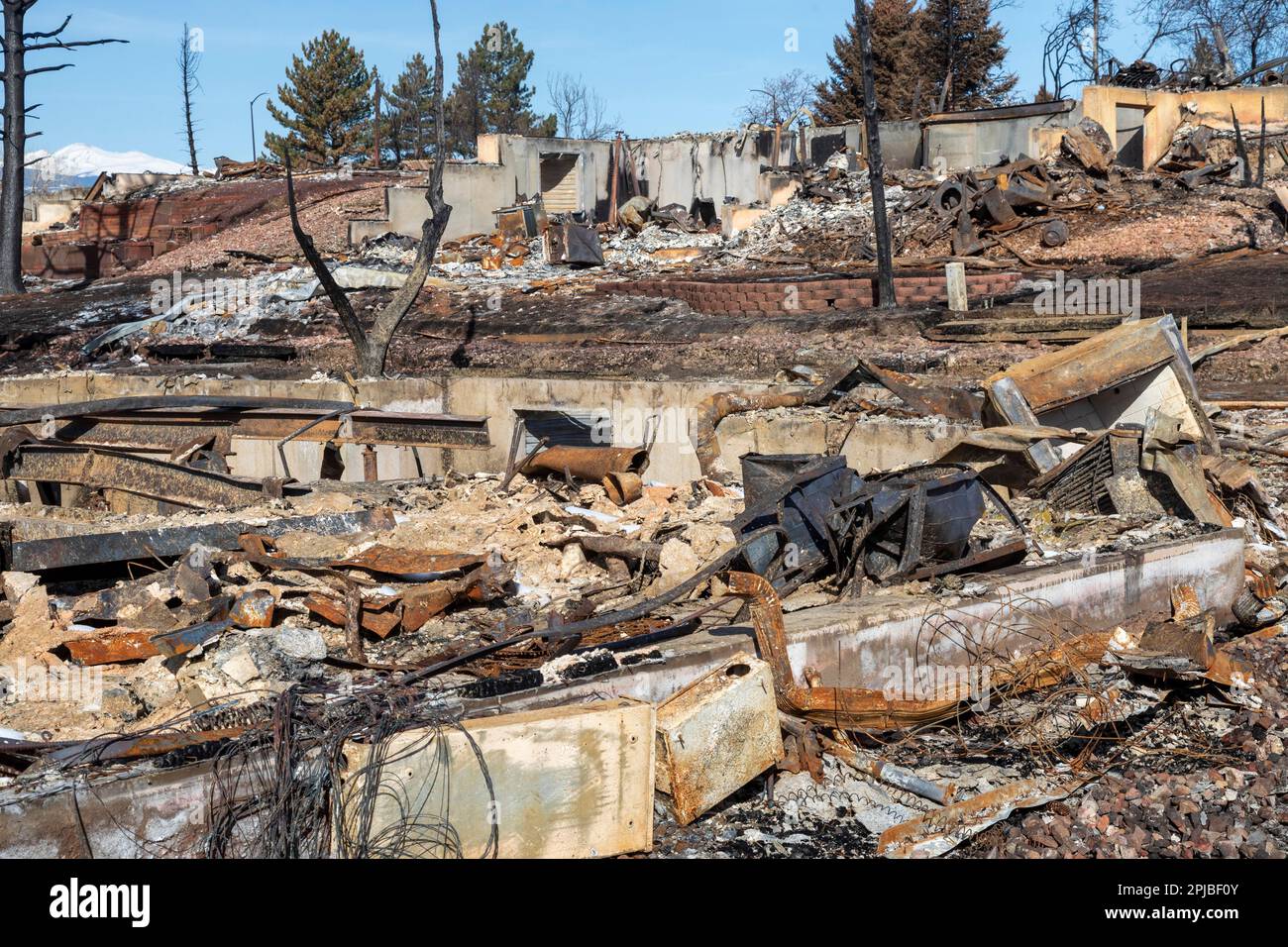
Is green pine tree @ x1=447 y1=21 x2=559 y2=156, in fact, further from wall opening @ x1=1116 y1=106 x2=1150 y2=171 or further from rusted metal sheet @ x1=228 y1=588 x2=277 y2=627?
rusted metal sheet @ x1=228 y1=588 x2=277 y2=627

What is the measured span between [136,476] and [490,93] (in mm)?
37527

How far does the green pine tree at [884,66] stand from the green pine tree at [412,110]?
47.5 feet

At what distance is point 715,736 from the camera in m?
4.84

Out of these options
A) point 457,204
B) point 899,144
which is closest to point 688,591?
point 457,204

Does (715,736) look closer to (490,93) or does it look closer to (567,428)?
(567,428)

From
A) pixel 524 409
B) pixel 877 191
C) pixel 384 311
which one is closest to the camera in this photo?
pixel 524 409

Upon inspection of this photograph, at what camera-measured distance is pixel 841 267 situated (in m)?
19.3

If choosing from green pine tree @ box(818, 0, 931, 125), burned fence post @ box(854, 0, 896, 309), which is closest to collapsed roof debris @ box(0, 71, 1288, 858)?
burned fence post @ box(854, 0, 896, 309)

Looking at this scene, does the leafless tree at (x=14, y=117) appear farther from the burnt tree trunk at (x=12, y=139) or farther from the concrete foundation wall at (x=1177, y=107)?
the concrete foundation wall at (x=1177, y=107)

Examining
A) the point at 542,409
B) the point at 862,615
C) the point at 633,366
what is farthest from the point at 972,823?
the point at 633,366

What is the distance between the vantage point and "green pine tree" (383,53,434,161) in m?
41.2

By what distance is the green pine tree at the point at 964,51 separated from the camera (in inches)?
1339

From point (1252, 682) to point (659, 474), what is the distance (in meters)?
5.68
